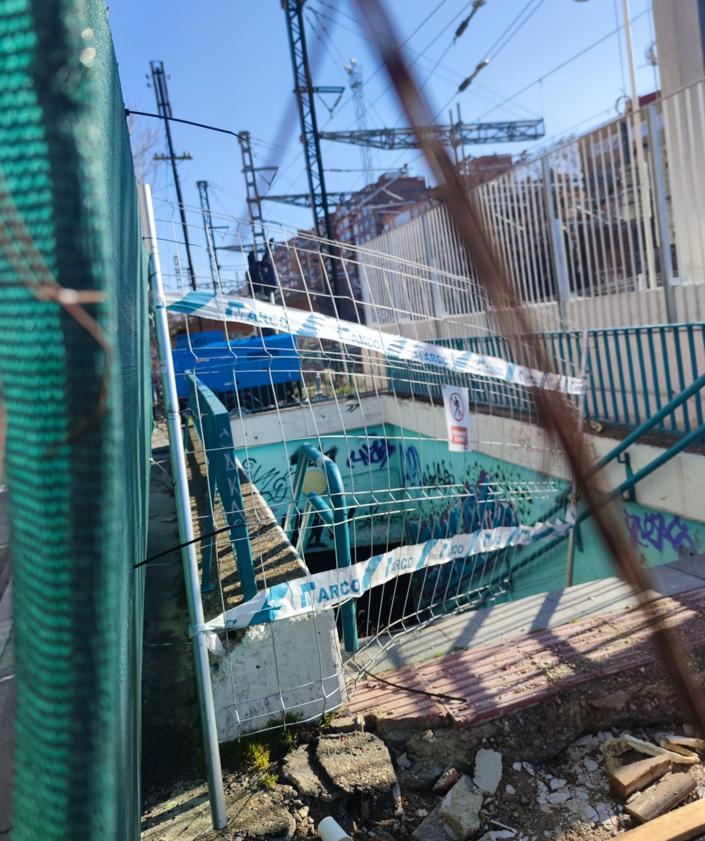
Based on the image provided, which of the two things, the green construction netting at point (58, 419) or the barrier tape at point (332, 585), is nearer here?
the green construction netting at point (58, 419)

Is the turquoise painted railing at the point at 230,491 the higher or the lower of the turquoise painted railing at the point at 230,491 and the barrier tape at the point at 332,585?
the higher

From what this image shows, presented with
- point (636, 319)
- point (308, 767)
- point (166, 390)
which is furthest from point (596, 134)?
point (308, 767)

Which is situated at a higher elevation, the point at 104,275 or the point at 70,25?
the point at 70,25

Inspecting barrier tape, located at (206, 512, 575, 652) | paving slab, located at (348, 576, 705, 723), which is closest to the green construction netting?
barrier tape, located at (206, 512, 575, 652)

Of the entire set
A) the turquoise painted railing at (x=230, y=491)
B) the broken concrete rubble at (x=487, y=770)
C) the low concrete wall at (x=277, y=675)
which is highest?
the turquoise painted railing at (x=230, y=491)

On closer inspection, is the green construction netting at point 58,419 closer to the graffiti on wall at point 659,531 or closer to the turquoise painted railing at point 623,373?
the turquoise painted railing at point 623,373

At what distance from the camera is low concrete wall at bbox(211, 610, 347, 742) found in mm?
2779

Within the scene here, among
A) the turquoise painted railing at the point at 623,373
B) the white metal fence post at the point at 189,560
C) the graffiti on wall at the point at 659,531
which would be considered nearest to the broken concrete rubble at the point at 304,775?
the white metal fence post at the point at 189,560

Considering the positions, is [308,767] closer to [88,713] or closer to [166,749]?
[166,749]

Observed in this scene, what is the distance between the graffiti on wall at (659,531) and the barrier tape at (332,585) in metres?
2.07

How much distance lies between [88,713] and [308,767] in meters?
2.07

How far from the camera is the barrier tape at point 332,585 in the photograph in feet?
8.98

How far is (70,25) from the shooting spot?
81 cm

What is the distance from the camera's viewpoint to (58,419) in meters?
0.83
